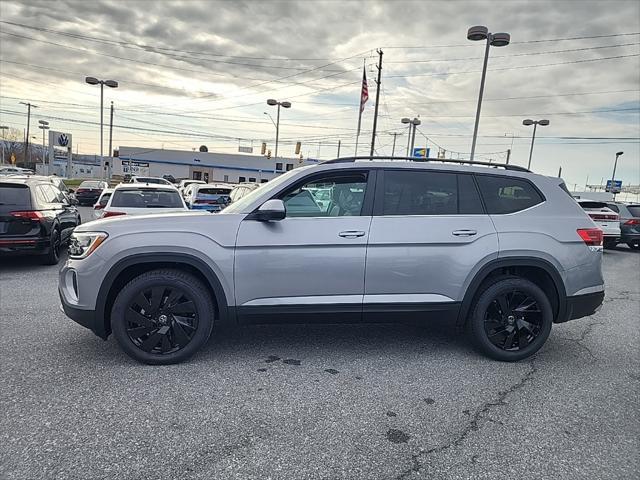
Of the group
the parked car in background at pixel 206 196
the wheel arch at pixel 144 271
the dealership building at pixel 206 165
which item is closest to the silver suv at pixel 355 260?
the wheel arch at pixel 144 271

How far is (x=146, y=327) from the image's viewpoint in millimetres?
3658

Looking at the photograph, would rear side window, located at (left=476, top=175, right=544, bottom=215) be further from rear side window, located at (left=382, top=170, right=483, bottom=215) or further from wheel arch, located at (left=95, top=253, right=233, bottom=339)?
wheel arch, located at (left=95, top=253, right=233, bottom=339)

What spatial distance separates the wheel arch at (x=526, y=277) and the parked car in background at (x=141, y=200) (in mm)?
5939

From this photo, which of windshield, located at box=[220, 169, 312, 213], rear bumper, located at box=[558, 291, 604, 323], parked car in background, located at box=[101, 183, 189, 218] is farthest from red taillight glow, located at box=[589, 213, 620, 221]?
windshield, located at box=[220, 169, 312, 213]

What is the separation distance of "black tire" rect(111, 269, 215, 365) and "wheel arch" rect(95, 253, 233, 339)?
7cm

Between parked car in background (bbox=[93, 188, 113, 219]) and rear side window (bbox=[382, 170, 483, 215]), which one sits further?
parked car in background (bbox=[93, 188, 113, 219])

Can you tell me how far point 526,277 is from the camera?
14.0ft

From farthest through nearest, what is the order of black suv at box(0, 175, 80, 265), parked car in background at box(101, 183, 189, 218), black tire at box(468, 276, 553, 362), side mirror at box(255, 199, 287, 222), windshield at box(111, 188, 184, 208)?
windshield at box(111, 188, 184, 208)
parked car in background at box(101, 183, 189, 218)
black suv at box(0, 175, 80, 265)
black tire at box(468, 276, 553, 362)
side mirror at box(255, 199, 287, 222)

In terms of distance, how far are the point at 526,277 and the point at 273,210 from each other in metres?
2.61

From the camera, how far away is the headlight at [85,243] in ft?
11.9

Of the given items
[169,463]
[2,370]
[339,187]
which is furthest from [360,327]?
[2,370]

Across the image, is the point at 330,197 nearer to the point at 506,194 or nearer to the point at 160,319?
the point at 506,194

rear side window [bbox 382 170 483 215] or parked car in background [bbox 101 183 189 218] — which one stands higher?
rear side window [bbox 382 170 483 215]

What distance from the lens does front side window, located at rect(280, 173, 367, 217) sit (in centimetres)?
389
